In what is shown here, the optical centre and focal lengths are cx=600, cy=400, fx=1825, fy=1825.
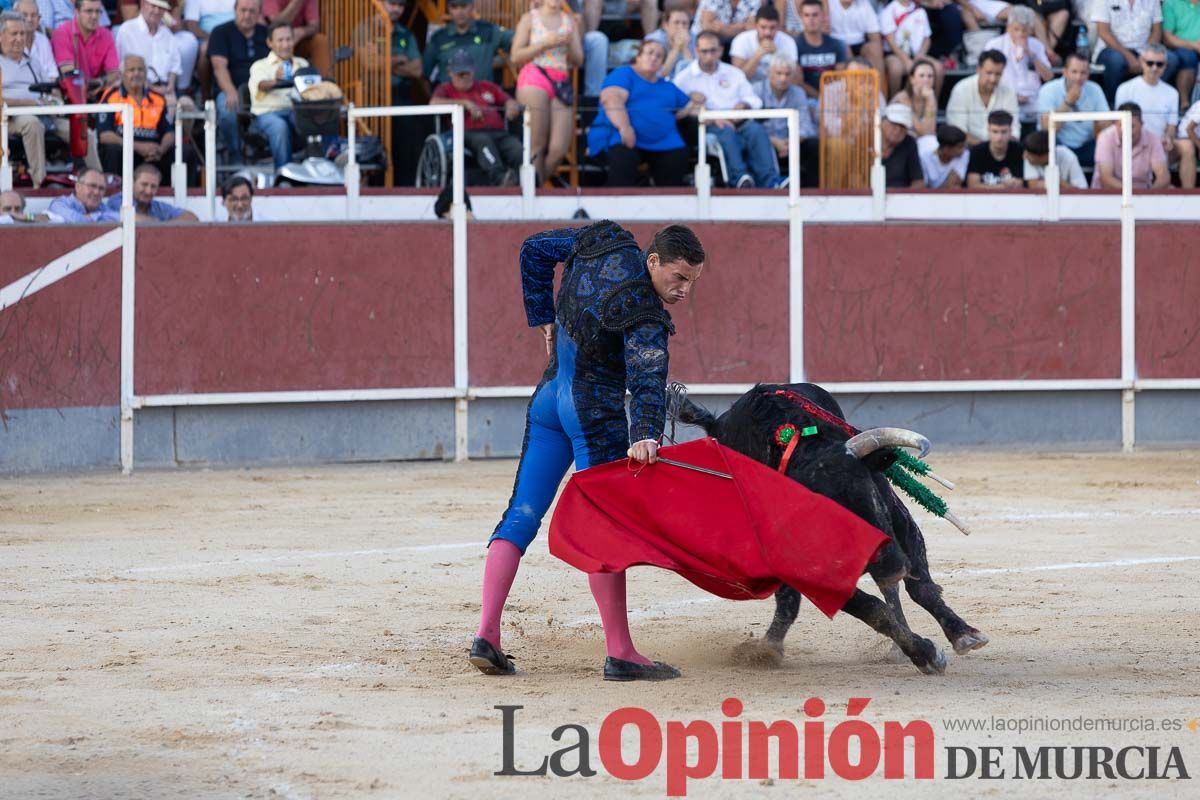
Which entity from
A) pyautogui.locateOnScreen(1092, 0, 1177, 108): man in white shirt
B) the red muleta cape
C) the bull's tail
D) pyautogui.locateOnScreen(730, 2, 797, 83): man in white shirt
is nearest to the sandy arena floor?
the red muleta cape

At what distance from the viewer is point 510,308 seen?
1079cm

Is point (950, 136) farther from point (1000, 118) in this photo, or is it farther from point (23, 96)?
point (23, 96)

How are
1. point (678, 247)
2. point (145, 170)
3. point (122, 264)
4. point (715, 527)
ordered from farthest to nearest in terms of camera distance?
point (145, 170), point (122, 264), point (715, 527), point (678, 247)

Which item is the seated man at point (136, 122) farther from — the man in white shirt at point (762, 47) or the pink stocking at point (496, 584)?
the pink stocking at point (496, 584)

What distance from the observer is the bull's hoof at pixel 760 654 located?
5.26 meters

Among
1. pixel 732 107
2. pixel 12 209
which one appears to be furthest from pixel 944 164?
pixel 12 209

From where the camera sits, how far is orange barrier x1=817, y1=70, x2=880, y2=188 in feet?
39.3

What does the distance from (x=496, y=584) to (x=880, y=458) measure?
1139 mm

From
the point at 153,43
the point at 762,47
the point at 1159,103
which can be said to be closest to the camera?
the point at 153,43

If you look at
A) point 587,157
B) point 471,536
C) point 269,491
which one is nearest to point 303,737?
point 471,536

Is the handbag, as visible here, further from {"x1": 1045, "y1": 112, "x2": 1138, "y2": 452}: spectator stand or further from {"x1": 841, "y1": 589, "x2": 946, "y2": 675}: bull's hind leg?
{"x1": 841, "y1": 589, "x2": 946, "y2": 675}: bull's hind leg

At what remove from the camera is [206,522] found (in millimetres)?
8336

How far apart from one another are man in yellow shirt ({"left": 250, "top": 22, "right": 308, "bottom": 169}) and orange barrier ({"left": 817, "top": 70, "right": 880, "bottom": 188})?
3.46 m

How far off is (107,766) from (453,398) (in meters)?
6.81
